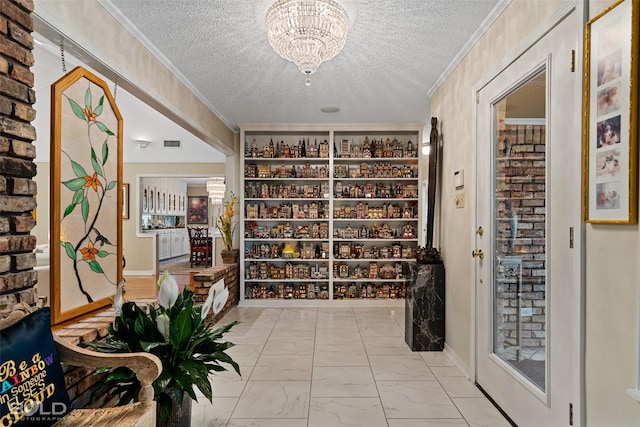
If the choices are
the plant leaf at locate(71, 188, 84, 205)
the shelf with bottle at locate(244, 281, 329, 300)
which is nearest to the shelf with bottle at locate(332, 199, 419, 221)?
the shelf with bottle at locate(244, 281, 329, 300)

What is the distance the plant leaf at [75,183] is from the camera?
82.5 inches

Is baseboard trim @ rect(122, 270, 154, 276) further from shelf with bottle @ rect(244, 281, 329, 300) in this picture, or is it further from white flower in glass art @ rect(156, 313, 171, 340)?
white flower in glass art @ rect(156, 313, 171, 340)

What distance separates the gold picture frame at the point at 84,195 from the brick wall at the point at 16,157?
318mm

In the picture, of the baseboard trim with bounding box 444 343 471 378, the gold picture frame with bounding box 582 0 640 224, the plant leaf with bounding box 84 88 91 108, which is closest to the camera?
the gold picture frame with bounding box 582 0 640 224

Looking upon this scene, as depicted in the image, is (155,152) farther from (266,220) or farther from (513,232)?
(513,232)

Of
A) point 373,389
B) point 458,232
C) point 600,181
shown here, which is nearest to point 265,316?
point 373,389

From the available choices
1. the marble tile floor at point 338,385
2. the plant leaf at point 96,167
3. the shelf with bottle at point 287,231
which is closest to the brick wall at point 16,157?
the plant leaf at point 96,167

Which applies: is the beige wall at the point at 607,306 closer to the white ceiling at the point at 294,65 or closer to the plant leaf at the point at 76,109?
the white ceiling at the point at 294,65

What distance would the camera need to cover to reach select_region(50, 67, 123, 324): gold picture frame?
2.03 meters

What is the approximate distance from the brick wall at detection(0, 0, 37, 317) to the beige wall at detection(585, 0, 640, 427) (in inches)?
95.6

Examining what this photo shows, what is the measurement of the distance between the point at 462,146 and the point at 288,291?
336cm

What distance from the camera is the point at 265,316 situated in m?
4.87

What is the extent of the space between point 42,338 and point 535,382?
2.40 m

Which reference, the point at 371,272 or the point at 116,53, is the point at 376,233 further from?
the point at 116,53
